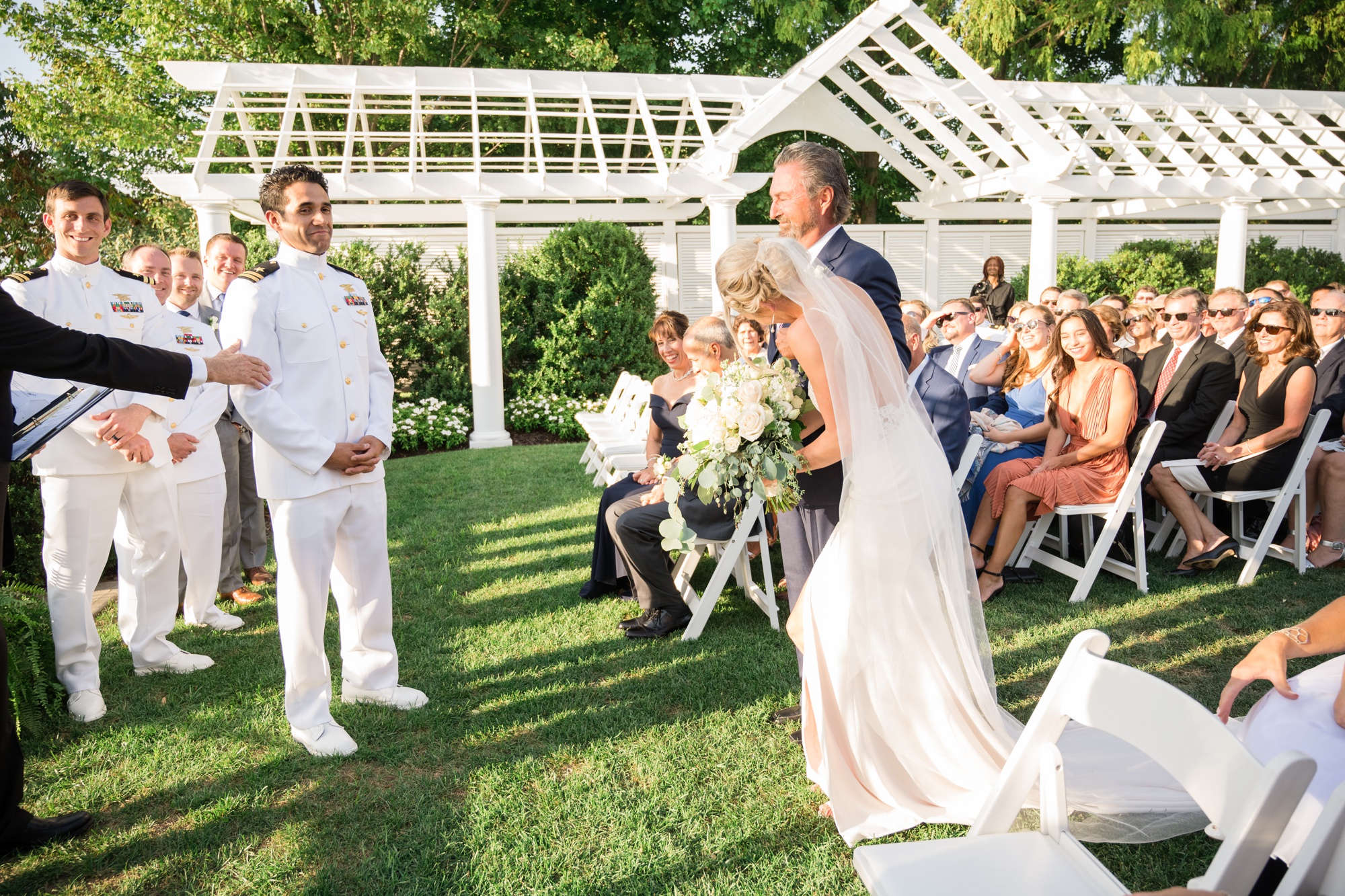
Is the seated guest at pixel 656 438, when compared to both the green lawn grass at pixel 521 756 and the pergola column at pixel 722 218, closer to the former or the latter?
the green lawn grass at pixel 521 756

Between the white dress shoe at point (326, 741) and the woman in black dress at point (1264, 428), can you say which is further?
the woman in black dress at point (1264, 428)

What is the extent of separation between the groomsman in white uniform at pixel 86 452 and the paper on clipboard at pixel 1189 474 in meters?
6.51

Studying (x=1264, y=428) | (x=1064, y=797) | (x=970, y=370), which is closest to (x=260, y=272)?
(x=1064, y=797)

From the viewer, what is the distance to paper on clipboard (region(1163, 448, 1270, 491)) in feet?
20.1

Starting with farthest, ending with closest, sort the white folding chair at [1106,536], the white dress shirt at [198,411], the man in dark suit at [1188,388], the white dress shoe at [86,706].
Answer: the man in dark suit at [1188,388] → the white folding chair at [1106,536] → the white dress shirt at [198,411] → the white dress shoe at [86,706]

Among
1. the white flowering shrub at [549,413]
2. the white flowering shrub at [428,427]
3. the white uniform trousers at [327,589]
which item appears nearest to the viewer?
the white uniform trousers at [327,589]

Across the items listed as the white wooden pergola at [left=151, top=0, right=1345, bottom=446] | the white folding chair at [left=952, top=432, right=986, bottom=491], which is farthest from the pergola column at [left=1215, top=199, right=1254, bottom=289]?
the white folding chair at [left=952, top=432, right=986, bottom=491]

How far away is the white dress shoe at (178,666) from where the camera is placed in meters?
4.62

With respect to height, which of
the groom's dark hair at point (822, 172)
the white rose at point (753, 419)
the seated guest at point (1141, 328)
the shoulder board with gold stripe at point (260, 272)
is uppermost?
the groom's dark hair at point (822, 172)

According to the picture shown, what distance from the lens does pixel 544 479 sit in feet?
31.3

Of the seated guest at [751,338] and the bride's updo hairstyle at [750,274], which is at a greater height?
the bride's updo hairstyle at [750,274]

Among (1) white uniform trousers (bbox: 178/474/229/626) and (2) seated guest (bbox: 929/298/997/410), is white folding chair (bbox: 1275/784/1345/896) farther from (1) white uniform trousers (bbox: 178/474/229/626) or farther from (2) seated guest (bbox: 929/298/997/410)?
(2) seated guest (bbox: 929/298/997/410)

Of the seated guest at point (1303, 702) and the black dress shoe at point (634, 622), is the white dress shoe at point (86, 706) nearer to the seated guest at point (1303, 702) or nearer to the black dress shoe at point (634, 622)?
the black dress shoe at point (634, 622)

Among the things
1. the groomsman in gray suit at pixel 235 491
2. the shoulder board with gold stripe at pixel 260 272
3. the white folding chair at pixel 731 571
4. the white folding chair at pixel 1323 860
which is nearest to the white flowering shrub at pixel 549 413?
the groomsman in gray suit at pixel 235 491
